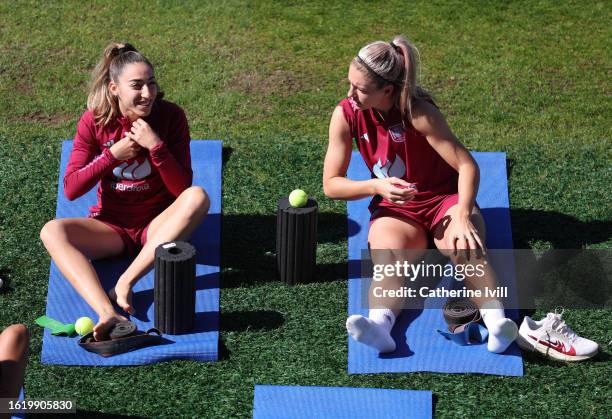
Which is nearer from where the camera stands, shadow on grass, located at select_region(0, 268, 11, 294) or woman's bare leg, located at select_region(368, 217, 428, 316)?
woman's bare leg, located at select_region(368, 217, 428, 316)

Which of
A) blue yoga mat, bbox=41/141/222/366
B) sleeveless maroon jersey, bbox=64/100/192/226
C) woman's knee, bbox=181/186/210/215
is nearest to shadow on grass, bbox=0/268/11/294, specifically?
blue yoga mat, bbox=41/141/222/366

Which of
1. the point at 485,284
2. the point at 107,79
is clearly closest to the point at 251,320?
the point at 485,284

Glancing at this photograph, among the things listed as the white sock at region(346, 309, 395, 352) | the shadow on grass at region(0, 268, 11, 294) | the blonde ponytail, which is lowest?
the white sock at region(346, 309, 395, 352)

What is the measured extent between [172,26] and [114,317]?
141 inches

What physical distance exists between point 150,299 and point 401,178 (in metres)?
1.54

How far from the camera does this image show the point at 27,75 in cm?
820

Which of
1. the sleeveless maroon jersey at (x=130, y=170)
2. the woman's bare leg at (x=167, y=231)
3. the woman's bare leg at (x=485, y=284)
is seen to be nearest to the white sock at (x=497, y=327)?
the woman's bare leg at (x=485, y=284)

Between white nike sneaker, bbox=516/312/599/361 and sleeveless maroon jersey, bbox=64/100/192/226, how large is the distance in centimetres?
205

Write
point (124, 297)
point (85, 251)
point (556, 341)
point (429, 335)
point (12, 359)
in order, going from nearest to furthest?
point (12, 359)
point (556, 341)
point (429, 335)
point (124, 297)
point (85, 251)

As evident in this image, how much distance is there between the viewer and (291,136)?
24.7ft

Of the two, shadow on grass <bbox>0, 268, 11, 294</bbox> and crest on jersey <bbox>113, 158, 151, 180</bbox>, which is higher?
crest on jersey <bbox>113, 158, 151, 180</bbox>

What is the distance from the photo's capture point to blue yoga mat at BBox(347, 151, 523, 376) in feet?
18.2

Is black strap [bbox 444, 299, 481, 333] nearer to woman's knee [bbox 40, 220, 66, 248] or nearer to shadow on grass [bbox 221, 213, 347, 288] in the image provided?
shadow on grass [bbox 221, 213, 347, 288]

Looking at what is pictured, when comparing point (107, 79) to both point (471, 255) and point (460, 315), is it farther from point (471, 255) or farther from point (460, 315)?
point (460, 315)
